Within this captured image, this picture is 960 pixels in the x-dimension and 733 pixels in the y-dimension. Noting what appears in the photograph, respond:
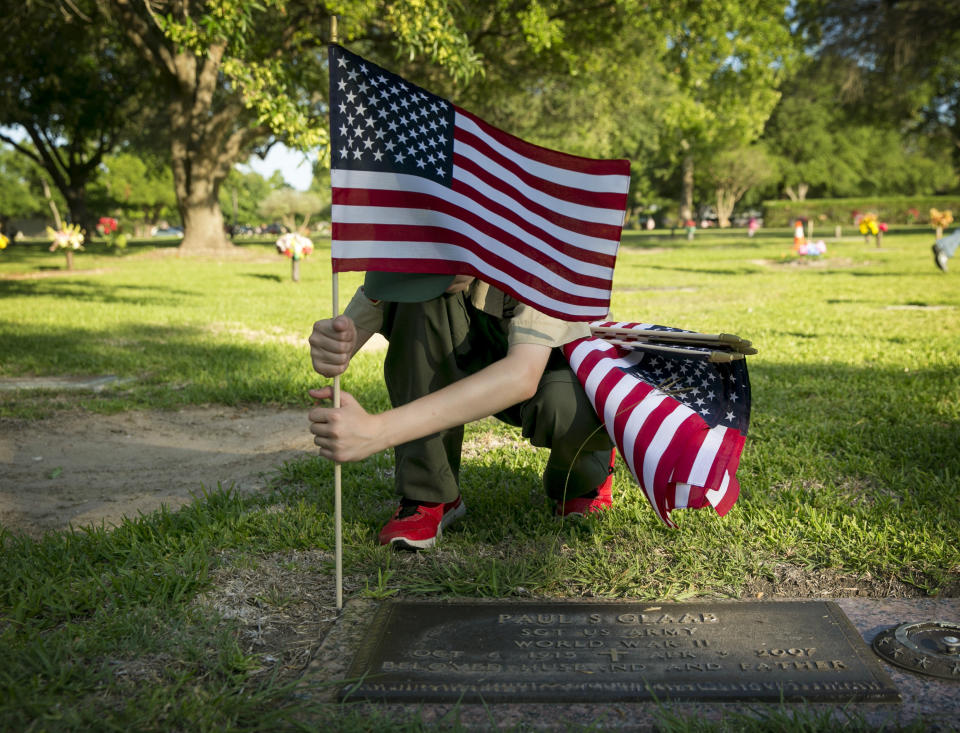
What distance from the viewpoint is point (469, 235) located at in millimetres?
2109

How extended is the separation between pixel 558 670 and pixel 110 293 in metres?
11.6

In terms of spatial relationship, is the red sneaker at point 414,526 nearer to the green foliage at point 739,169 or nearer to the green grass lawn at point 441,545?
the green grass lawn at point 441,545

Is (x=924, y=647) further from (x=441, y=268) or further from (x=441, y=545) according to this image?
(x=441, y=268)

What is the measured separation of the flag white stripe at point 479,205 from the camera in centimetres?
204

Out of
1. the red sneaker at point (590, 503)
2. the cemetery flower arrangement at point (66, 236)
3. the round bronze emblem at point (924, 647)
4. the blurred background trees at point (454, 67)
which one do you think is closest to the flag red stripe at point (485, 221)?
the red sneaker at point (590, 503)

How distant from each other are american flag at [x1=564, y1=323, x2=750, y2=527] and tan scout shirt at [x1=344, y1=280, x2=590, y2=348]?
0.51 ft

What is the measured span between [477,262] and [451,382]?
510mm

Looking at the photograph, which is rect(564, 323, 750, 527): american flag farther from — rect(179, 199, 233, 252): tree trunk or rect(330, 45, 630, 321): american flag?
rect(179, 199, 233, 252): tree trunk

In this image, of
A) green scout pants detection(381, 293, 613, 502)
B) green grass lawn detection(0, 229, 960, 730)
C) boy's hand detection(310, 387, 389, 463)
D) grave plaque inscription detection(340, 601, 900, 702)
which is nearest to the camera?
grave plaque inscription detection(340, 601, 900, 702)

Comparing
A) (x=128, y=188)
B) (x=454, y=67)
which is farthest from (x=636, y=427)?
(x=128, y=188)

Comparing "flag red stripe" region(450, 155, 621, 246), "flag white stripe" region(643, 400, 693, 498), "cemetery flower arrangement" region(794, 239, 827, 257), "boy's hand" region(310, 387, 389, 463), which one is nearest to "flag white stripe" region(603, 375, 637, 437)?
"flag white stripe" region(643, 400, 693, 498)

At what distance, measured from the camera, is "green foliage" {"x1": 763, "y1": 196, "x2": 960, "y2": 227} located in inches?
1927

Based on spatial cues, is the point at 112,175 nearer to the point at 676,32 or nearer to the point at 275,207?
the point at 275,207

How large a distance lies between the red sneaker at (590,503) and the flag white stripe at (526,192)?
917 mm
